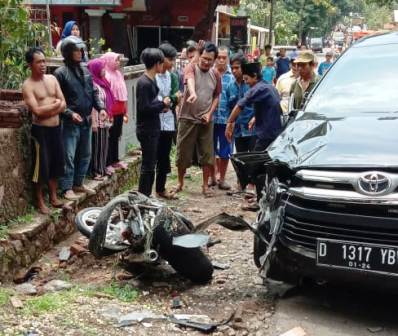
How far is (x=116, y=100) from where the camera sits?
802 centimetres

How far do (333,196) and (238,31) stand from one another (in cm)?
2392

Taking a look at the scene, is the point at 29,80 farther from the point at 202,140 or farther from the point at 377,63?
the point at 377,63

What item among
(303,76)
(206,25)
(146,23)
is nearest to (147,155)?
(303,76)

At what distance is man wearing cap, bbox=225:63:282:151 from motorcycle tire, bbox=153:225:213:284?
104 inches

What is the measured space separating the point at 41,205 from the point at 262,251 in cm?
260

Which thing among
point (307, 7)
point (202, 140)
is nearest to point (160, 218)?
point (202, 140)

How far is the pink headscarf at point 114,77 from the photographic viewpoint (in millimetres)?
7891

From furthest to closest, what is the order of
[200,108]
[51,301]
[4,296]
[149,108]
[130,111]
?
→ [130,111] → [200,108] → [149,108] → [4,296] → [51,301]

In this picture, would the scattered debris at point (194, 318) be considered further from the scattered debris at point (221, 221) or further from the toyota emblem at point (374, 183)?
the toyota emblem at point (374, 183)

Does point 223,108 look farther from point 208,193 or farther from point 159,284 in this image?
point 159,284

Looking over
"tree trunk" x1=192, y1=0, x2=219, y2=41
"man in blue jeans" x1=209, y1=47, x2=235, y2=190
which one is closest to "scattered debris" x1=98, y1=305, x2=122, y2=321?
"man in blue jeans" x1=209, y1=47, x2=235, y2=190

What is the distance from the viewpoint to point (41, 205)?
624 centimetres

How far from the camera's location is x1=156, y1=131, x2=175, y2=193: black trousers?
25.9 ft

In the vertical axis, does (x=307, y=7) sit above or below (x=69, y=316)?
above
